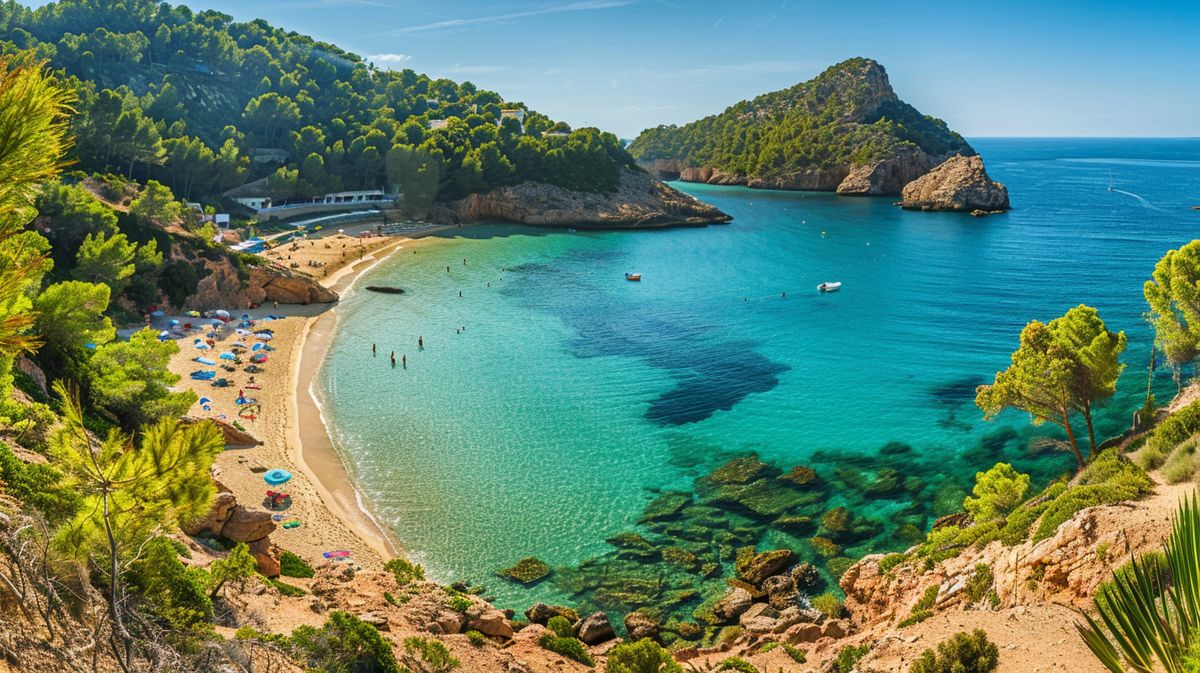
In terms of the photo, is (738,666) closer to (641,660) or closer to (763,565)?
(641,660)

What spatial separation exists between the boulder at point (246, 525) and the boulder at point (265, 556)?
267mm

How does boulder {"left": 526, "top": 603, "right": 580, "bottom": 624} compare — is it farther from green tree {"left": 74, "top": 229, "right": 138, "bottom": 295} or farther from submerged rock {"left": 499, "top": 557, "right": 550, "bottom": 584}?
green tree {"left": 74, "top": 229, "right": 138, "bottom": 295}

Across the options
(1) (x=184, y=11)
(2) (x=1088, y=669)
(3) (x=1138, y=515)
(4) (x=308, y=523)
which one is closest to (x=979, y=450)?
(3) (x=1138, y=515)

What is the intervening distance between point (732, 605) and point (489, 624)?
31.9 feet

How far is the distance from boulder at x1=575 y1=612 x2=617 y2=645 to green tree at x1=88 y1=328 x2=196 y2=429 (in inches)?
834

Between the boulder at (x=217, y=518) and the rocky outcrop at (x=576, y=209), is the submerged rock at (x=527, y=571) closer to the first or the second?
the boulder at (x=217, y=518)

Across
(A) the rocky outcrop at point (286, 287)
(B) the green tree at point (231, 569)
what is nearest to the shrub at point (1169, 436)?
(B) the green tree at point (231, 569)

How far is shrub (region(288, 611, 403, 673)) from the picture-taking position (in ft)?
56.7

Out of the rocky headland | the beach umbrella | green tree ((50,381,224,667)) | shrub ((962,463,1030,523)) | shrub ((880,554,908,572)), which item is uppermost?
the rocky headland

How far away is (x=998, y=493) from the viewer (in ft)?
91.6

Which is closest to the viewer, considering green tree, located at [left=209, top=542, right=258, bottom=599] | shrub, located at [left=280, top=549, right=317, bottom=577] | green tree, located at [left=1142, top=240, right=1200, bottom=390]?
green tree, located at [left=209, top=542, right=258, bottom=599]

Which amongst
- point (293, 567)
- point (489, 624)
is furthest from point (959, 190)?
point (293, 567)

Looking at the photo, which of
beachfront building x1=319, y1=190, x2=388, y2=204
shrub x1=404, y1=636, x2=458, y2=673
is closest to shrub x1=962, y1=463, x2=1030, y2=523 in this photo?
shrub x1=404, y1=636, x2=458, y2=673

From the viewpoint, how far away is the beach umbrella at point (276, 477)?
112 feet
